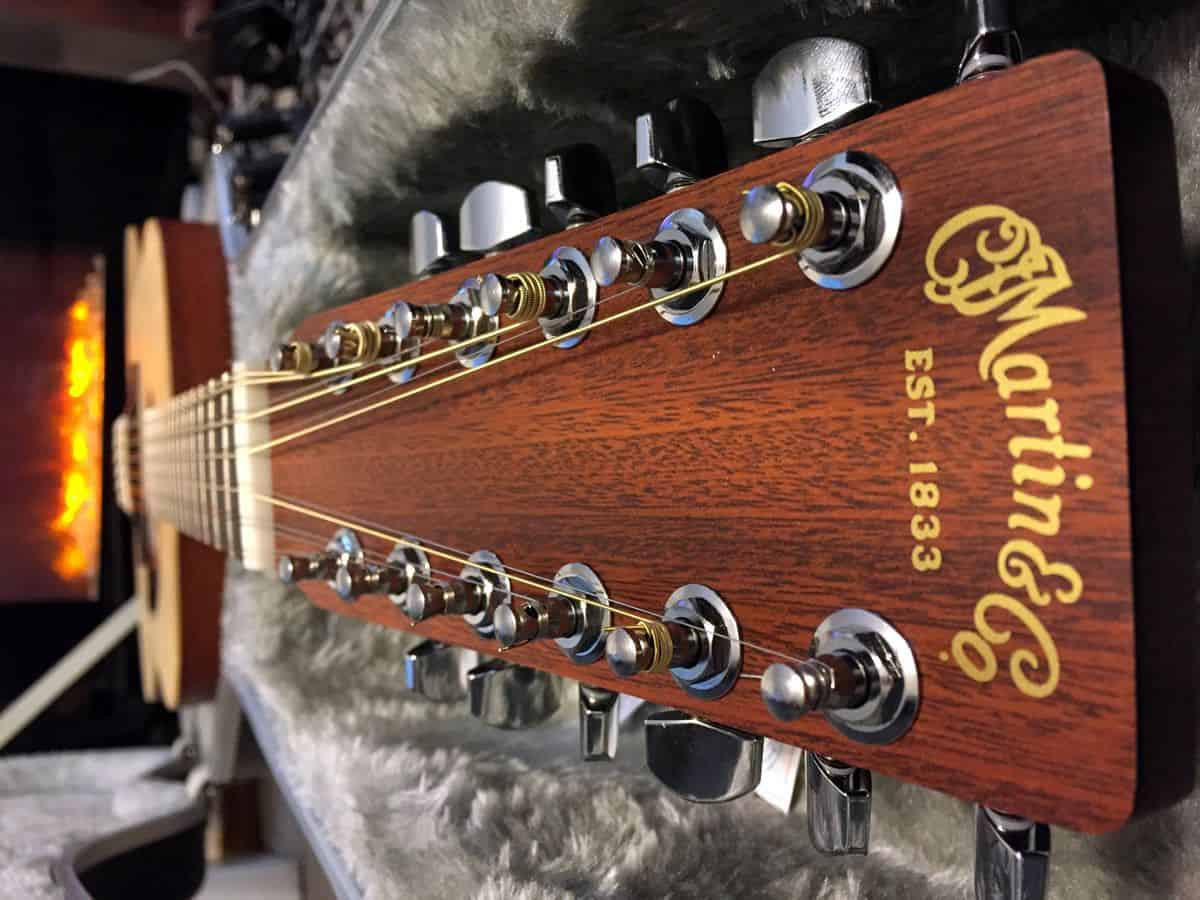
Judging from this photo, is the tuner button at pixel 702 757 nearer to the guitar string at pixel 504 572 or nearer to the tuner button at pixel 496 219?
the guitar string at pixel 504 572

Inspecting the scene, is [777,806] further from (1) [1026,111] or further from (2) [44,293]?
(2) [44,293]

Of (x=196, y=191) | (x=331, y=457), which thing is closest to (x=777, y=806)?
(x=331, y=457)

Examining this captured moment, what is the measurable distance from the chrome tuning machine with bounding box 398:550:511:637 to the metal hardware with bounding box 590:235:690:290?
5.4 inches

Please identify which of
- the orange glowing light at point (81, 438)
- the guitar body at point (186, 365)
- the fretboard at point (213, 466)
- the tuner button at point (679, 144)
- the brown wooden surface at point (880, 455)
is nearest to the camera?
the brown wooden surface at point (880, 455)

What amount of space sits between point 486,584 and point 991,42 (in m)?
0.25

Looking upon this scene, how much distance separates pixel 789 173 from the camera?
0.85 feet

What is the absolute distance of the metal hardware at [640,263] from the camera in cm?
26

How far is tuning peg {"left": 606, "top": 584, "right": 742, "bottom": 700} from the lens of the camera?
0.92 ft

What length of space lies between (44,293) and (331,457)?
1.19 meters

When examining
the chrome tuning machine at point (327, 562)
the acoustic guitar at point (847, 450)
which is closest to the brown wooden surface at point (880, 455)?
the acoustic guitar at point (847, 450)

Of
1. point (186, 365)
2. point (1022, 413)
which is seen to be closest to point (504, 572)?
point (1022, 413)

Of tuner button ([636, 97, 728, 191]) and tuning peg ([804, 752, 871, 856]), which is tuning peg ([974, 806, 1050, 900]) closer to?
Result: tuning peg ([804, 752, 871, 856])

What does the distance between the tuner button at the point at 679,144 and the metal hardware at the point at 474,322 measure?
0.29 ft

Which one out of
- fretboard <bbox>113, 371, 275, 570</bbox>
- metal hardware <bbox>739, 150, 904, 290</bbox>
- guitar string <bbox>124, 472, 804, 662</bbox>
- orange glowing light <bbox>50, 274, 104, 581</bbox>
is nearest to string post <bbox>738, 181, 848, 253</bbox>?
metal hardware <bbox>739, 150, 904, 290</bbox>
